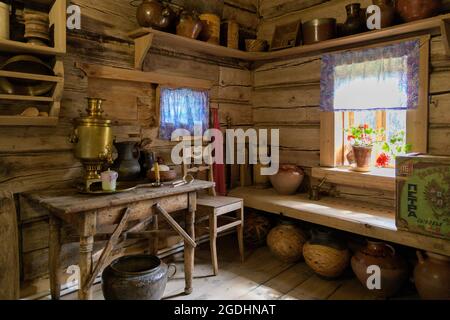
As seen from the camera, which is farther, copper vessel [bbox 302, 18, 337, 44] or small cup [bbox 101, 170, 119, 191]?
copper vessel [bbox 302, 18, 337, 44]

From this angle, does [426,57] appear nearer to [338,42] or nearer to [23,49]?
[338,42]

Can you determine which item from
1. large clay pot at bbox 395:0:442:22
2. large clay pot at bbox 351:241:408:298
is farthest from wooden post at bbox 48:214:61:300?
large clay pot at bbox 395:0:442:22

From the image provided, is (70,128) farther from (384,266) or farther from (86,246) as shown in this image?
(384,266)

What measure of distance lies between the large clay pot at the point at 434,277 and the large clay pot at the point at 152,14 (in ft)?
8.33

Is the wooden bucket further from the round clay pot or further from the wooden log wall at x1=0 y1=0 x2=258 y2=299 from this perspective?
the round clay pot

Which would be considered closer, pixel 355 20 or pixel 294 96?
pixel 355 20

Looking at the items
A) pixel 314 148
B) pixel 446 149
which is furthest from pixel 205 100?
pixel 446 149

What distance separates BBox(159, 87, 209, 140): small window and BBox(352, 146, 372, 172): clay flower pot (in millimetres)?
1416

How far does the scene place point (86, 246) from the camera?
5.97ft

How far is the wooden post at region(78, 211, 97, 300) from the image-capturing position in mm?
1804

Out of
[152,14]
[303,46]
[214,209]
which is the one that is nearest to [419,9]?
[303,46]

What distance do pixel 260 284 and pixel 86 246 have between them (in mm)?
1354

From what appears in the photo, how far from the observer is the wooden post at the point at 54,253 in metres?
2.10

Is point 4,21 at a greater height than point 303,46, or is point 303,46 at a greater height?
point 303,46
